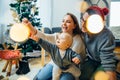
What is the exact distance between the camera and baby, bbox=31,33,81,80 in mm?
1358

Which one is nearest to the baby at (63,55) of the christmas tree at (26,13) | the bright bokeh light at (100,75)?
the bright bokeh light at (100,75)

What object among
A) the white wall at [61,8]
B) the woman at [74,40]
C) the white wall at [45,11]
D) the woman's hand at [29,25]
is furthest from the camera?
the white wall at [61,8]

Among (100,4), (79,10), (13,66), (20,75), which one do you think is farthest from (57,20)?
(20,75)

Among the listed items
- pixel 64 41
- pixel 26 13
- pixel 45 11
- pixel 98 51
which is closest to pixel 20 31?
pixel 64 41

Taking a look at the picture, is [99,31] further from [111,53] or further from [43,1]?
[43,1]

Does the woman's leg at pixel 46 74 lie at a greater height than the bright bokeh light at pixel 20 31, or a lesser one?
lesser

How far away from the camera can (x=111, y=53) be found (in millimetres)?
1315

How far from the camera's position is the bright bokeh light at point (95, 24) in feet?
4.44

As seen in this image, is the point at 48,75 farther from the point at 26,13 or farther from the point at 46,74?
the point at 26,13

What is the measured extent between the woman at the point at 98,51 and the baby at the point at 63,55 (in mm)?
93

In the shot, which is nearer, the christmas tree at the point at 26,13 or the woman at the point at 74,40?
the woman at the point at 74,40

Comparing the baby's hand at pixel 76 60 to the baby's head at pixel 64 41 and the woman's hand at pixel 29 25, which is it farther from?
the woman's hand at pixel 29 25

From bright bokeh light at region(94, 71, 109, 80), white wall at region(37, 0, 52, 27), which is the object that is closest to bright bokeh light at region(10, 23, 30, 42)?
bright bokeh light at region(94, 71, 109, 80)

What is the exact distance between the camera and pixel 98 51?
1.38 m
